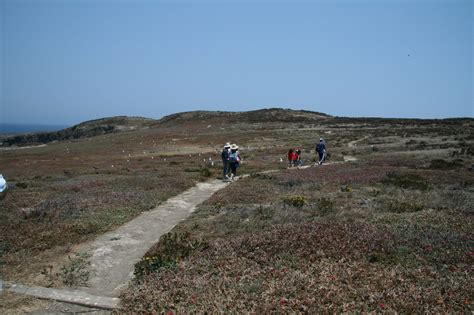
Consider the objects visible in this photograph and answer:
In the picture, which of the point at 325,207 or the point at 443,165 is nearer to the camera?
the point at 325,207

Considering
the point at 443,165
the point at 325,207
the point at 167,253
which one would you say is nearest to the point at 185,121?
the point at 443,165

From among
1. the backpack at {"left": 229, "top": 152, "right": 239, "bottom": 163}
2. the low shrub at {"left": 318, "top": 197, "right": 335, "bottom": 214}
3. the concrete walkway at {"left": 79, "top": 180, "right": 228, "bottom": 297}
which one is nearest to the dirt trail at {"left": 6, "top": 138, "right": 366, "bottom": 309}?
the concrete walkway at {"left": 79, "top": 180, "right": 228, "bottom": 297}

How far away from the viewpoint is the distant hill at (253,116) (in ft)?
412

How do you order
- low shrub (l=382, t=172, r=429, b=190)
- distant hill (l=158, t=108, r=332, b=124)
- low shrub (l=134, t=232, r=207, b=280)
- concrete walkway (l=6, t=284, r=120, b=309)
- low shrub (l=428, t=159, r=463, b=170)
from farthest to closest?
distant hill (l=158, t=108, r=332, b=124), low shrub (l=428, t=159, r=463, b=170), low shrub (l=382, t=172, r=429, b=190), low shrub (l=134, t=232, r=207, b=280), concrete walkway (l=6, t=284, r=120, b=309)

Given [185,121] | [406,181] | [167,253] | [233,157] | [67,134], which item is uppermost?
[185,121]

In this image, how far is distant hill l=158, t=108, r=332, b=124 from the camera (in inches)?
4938

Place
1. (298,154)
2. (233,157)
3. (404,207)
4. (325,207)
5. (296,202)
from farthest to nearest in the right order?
(298,154) → (233,157) → (296,202) → (325,207) → (404,207)

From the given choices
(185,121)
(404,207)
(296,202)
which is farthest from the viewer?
(185,121)

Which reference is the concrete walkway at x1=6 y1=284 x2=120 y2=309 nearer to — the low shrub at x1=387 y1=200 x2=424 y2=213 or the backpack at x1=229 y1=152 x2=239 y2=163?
the low shrub at x1=387 y1=200 x2=424 y2=213

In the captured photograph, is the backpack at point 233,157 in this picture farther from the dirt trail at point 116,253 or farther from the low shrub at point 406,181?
the low shrub at point 406,181

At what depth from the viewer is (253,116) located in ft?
442

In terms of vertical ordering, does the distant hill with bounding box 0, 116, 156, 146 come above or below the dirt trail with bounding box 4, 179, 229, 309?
above

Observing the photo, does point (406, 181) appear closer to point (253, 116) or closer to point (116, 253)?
point (116, 253)

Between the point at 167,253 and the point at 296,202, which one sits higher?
the point at 296,202
